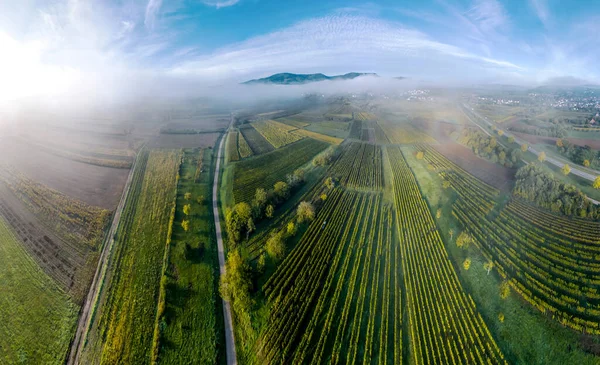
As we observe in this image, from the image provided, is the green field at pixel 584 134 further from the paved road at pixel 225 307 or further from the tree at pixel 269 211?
the paved road at pixel 225 307

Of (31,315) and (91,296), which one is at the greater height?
(91,296)

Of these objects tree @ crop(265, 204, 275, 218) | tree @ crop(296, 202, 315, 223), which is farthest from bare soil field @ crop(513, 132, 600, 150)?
tree @ crop(265, 204, 275, 218)

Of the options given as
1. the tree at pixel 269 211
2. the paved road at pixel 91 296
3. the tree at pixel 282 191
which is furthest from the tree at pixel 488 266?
the paved road at pixel 91 296

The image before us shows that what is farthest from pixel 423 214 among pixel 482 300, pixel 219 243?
pixel 219 243

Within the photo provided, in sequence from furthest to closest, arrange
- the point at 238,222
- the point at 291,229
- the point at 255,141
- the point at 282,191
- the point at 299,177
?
the point at 255,141 < the point at 299,177 < the point at 282,191 < the point at 238,222 < the point at 291,229

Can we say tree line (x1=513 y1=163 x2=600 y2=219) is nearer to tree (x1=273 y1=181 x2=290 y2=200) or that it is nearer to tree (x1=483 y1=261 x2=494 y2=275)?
tree (x1=483 y1=261 x2=494 y2=275)

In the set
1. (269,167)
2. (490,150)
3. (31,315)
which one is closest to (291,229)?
A: (269,167)

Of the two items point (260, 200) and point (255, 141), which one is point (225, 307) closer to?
point (260, 200)
